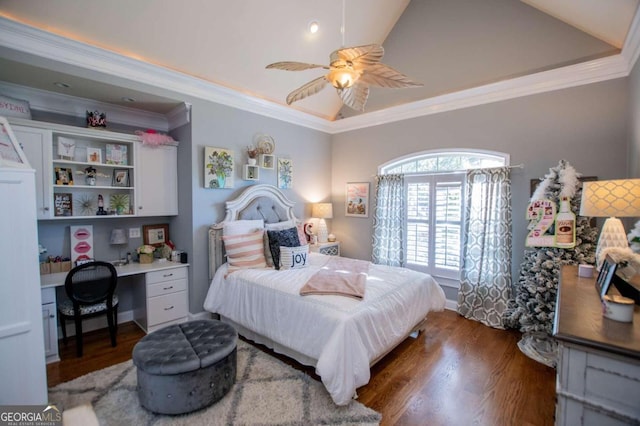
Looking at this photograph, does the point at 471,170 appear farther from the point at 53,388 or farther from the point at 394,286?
the point at 53,388

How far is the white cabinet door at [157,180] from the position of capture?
3.35 meters

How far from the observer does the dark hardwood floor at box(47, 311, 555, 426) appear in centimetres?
203

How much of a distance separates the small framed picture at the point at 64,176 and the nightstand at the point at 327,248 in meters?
3.01

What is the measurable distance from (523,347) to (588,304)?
1.84 metres

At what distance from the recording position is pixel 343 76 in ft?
6.45

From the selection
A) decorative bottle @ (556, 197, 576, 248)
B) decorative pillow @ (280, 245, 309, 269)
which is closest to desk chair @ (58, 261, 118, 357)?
decorative pillow @ (280, 245, 309, 269)

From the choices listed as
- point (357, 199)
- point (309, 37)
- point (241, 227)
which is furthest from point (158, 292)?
point (309, 37)

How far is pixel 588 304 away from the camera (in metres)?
1.42

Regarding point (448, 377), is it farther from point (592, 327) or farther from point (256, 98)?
point (256, 98)

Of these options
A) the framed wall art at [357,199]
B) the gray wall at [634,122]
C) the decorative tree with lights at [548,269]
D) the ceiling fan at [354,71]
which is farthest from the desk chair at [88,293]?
the gray wall at [634,122]

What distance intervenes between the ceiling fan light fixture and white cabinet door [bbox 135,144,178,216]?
8.22ft

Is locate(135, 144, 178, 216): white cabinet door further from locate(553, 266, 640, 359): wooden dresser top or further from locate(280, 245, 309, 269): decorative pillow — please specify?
locate(553, 266, 640, 359): wooden dresser top

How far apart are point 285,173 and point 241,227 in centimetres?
123

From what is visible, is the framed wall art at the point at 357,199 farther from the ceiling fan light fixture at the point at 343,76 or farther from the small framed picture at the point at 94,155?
the small framed picture at the point at 94,155
